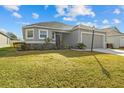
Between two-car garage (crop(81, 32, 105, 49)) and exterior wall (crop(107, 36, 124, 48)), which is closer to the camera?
two-car garage (crop(81, 32, 105, 49))

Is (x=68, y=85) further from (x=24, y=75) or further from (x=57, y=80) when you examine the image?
(x=24, y=75)

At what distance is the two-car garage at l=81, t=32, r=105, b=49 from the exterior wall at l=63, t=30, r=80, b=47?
75cm

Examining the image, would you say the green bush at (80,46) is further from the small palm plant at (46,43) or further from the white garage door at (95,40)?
the small palm plant at (46,43)

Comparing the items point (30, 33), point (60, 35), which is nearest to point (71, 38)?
point (60, 35)

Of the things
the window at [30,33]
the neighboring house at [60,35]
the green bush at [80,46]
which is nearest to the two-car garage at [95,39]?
the neighboring house at [60,35]

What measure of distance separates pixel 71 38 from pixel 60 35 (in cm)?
155

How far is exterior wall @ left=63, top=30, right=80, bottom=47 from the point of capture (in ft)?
61.0

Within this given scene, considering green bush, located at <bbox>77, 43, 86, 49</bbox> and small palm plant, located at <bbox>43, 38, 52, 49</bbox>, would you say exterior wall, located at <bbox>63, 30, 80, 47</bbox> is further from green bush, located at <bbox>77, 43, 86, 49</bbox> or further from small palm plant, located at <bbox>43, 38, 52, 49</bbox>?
small palm plant, located at <bbox>43, 38, 52, 49</bbox>

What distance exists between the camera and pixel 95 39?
2033 centimetres

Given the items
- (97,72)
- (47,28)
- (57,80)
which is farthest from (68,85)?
(47,28)

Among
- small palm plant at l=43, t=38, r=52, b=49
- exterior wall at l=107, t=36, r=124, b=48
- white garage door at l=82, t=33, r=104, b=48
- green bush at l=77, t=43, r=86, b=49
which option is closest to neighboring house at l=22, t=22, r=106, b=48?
white garage door at l=82, t=33, r=104, b=48

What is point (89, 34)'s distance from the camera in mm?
19484

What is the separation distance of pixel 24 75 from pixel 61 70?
1496mm
